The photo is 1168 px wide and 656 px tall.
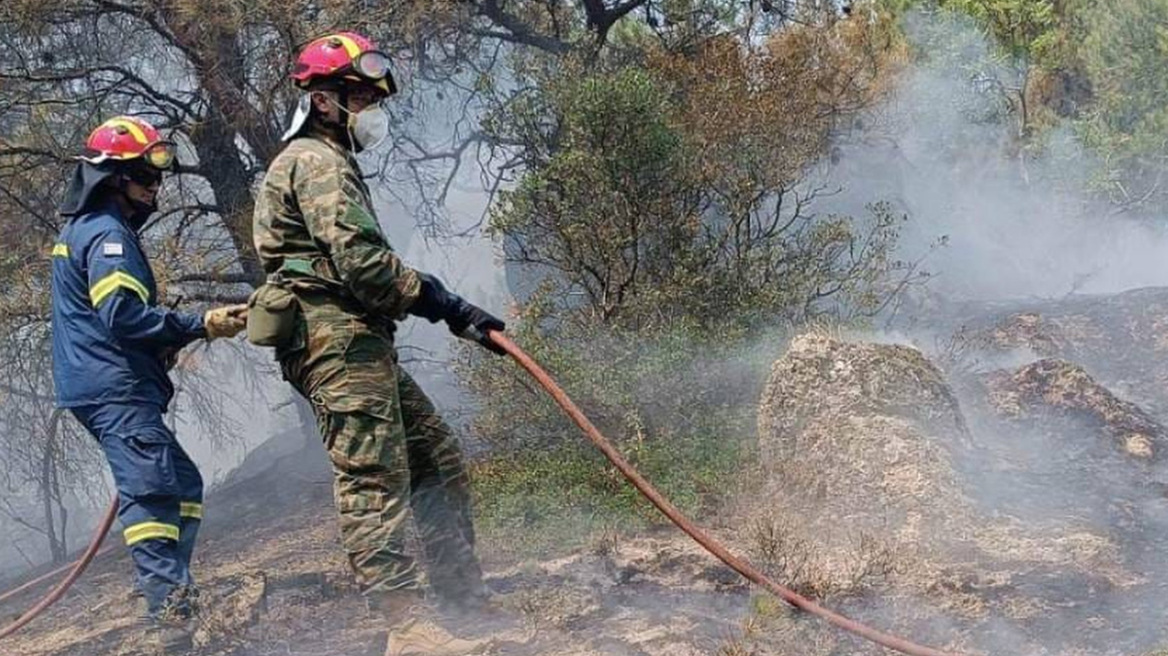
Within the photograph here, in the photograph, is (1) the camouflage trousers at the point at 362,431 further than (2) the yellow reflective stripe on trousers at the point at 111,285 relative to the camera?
No

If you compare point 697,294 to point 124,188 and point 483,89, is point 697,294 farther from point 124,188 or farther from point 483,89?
point 124,188

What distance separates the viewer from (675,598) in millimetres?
4320

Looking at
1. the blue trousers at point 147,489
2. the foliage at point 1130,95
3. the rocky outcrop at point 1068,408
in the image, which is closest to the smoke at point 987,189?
the foliage at point 1130,95

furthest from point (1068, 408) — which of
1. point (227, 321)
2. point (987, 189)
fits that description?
point (987, 189)

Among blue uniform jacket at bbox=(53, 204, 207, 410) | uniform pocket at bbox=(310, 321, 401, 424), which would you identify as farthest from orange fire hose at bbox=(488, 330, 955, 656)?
blue uniform jacket at bbox=(53, 204, 207, 410)

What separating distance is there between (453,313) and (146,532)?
4.82 feet

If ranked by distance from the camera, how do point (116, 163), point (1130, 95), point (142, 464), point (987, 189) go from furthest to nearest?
point (987, 189), point (1130, 95), point (116, 163), point (142, 464)

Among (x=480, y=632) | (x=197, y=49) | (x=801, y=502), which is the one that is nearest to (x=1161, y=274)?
(x=801, y=502)

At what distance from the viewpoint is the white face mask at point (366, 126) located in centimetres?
382

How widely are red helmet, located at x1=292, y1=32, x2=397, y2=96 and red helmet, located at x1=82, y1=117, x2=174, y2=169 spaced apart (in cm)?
90

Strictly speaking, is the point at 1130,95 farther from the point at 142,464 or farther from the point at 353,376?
the point at 142,464

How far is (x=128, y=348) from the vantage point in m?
4.25

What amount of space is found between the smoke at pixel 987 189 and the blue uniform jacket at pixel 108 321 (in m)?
10.3

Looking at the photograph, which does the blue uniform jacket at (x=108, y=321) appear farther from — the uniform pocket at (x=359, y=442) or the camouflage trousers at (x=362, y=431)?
the uniform pocket at (x=359, y=442)
